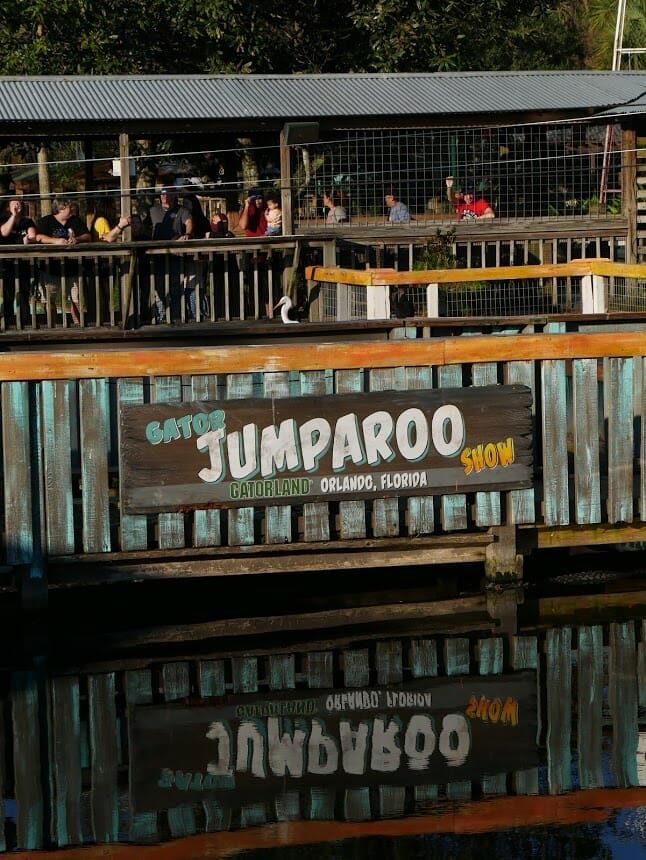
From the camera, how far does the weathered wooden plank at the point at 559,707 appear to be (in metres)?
6.55

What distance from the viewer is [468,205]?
68.4 ft

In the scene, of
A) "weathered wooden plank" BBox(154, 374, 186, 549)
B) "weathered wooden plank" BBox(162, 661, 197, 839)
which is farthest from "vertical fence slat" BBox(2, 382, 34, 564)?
"weathered wooden plank" BBox(162, 661, 197, 839)

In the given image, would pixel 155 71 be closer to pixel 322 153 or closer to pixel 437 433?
pixel 322 153

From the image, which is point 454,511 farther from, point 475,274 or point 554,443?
point 475,274

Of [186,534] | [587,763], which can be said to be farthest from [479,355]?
[587,763]

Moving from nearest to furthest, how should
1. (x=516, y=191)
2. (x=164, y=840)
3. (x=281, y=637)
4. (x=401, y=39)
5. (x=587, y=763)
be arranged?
1. (x=164, y=840)
2. (x=587, y=763)
3. (x=281, y=637)
4. (x=516, y=191)
5. (x=401, y=39)

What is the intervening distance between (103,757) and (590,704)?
7.88 ft

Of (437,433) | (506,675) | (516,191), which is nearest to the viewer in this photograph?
(506,675)

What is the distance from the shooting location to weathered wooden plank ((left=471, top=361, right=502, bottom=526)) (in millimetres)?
9336

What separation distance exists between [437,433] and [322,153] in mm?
13256

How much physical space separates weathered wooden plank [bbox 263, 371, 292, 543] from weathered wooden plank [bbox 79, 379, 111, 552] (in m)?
0.97

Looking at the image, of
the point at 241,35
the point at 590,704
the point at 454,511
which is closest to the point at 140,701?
the point at 590,704

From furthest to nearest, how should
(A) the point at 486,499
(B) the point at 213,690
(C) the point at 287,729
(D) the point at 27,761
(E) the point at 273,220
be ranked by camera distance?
(E) the point at 273,220 < (A) the point at 486,499 < (B) the point at 213,690 < (C) the point at 287,729 < (D) the point at 27,761

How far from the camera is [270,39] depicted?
98.2ft
